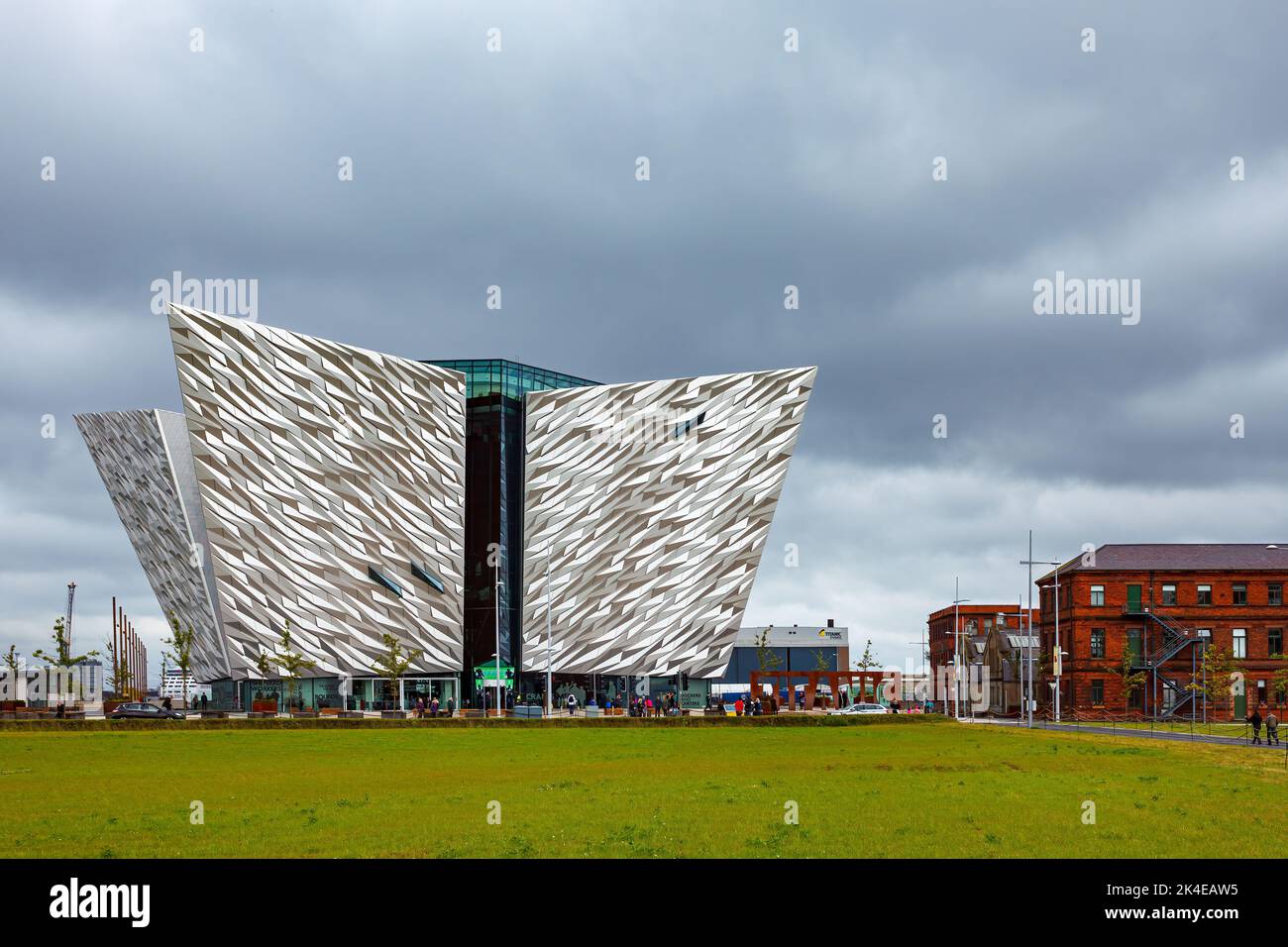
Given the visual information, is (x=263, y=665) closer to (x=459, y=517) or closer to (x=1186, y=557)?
(x=459, y=517)

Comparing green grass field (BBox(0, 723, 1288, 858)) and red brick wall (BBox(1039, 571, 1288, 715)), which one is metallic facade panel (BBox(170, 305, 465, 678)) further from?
red brick wall (BBox(1039, 571, 1288, 715))

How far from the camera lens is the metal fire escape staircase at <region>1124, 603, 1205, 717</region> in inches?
3322

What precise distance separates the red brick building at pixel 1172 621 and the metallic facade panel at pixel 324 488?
43.2 m

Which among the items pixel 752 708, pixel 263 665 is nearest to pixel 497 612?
pixel 263 665

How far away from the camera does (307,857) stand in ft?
51.6

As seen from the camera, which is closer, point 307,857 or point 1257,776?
point 307,857

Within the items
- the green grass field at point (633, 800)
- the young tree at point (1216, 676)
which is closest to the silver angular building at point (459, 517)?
the young tree at point (1216, 676)

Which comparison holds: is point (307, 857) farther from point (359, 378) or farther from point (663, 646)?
point (663, 646)

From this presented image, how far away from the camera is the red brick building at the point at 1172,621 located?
85.1 meters

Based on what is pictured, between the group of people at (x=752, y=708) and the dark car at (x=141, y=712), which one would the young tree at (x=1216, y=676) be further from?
the dark car at (x=141, y=712)

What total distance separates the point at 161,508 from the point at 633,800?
226 ft

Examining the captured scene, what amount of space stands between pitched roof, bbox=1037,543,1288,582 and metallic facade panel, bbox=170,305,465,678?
4440cm
